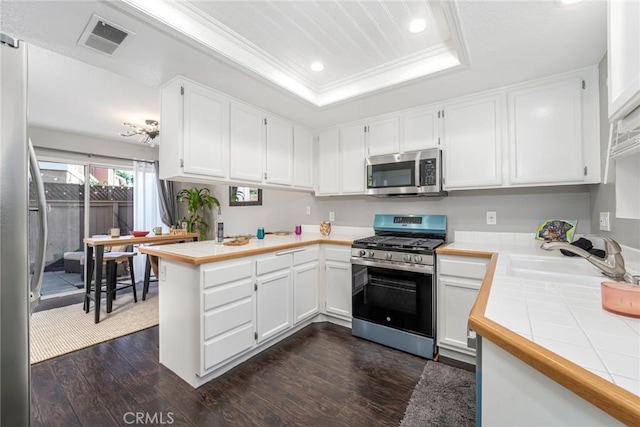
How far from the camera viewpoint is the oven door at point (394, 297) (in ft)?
7.33

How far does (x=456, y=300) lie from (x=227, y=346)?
182 centimetres

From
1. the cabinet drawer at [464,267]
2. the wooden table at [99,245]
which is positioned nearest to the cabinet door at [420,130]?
the cabinet drawer at [464,267]

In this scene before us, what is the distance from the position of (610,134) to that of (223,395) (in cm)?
305

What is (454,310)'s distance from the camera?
85.7 inches

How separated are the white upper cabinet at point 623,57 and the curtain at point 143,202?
564cm

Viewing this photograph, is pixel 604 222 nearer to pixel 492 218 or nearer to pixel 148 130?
pixel 492 218

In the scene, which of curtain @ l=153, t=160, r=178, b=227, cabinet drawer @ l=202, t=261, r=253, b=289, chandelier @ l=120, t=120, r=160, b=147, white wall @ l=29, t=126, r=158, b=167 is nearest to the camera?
cabinet drawer @ l=202, t=261, r=253, b=289

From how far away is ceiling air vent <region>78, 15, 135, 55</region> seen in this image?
150 cm

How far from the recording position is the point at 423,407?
167cm

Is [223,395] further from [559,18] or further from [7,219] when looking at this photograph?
[559,18]

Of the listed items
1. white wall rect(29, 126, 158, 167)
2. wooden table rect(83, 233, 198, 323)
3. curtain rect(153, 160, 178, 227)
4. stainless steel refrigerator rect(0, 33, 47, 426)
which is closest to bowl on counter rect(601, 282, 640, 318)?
stainless steel refrigerator rect(0, 33, 47, 426)

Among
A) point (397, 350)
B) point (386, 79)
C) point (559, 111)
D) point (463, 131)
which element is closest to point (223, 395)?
point (397, 350)

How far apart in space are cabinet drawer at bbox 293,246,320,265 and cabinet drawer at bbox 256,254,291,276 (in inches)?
4.1

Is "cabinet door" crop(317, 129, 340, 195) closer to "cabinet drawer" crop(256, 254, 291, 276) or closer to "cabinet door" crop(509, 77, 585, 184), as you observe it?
"cabinet drawer" crop(256, 254, 291, 276)
